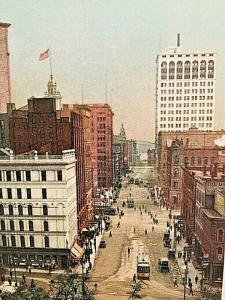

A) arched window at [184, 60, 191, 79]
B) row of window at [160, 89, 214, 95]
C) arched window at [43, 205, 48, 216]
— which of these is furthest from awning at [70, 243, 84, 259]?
arched window at [184, 60, 191, 79]

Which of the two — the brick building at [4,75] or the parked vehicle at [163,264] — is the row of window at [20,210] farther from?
the parked vehicle at [163,264]

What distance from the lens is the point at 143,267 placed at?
3859 millimetres

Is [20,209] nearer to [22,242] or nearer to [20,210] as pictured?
[20,210]

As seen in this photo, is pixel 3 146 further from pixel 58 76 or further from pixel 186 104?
pixel 186 104

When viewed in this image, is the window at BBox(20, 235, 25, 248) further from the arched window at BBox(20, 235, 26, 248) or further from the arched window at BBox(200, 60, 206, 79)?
the arched window at BBox(200, 60, 206, 79)

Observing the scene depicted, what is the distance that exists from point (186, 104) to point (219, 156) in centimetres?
68

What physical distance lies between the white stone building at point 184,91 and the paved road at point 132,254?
720mm

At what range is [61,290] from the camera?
12.6 feet

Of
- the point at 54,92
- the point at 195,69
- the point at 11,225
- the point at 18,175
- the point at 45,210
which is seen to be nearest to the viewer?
the point at 195,69

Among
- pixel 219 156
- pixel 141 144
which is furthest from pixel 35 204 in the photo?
pixel 219 156

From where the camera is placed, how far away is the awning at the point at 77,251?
12.8 ft

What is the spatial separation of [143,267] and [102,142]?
155cm

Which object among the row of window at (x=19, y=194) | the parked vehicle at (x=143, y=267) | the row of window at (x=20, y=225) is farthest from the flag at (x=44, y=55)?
the parked vehicle at (x=143, y=267)

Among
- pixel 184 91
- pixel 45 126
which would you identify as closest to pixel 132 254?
pixel 45 126
